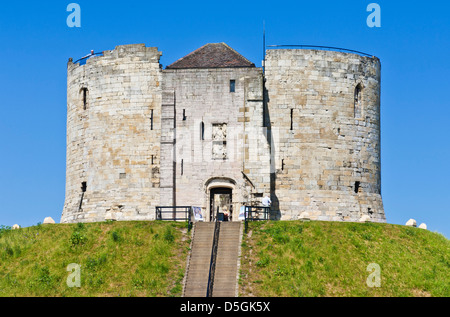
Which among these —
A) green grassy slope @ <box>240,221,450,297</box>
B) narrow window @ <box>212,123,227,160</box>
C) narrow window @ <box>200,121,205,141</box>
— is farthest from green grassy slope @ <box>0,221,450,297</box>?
narrow window @ <box>200,121,205,141</box>

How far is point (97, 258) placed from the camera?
39.1m

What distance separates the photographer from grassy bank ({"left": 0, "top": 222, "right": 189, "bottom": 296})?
36844 millimetres

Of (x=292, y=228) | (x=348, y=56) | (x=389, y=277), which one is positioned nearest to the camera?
(x=389, y=277)

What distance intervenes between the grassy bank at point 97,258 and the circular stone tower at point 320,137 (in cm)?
877

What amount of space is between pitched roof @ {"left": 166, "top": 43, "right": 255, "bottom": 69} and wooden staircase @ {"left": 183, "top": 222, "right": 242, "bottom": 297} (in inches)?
419

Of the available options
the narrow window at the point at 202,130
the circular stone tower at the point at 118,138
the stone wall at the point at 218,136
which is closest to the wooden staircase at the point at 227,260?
the stone wall at the point at 218,136

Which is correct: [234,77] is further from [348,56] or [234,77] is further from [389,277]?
[389,277]

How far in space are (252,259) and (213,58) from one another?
14.9 m
